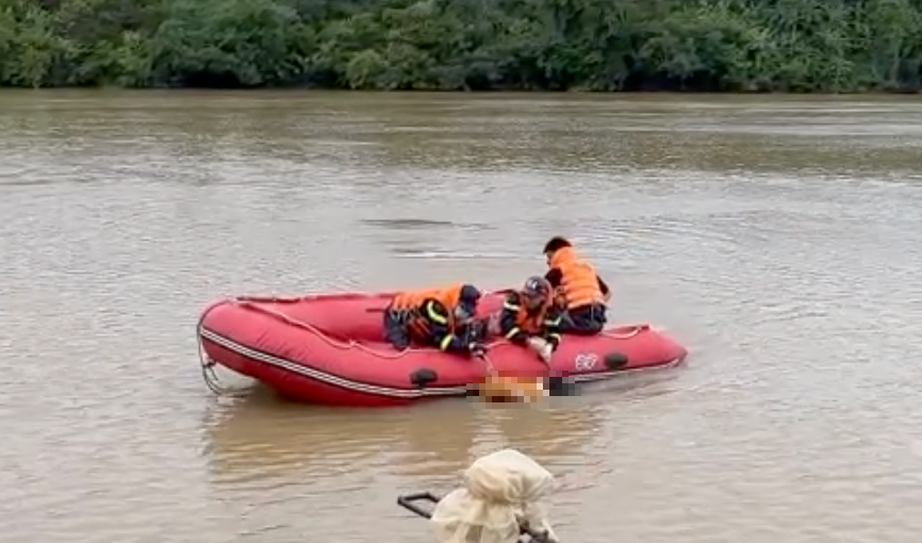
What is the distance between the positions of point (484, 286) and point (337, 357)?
17.7ft

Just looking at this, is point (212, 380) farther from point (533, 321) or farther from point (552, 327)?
point (552, 327)

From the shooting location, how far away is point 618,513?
8438 mm

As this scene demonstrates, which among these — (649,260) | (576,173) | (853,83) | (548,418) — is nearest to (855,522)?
(548,418)

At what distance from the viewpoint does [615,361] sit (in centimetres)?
1106

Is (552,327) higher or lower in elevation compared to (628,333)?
higher

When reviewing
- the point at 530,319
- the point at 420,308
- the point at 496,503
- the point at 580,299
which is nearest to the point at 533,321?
the point at 530,319

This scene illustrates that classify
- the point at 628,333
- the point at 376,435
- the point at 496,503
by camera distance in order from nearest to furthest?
1. the point at 496,503
2. the point at 376,435
3. the point at 628,333

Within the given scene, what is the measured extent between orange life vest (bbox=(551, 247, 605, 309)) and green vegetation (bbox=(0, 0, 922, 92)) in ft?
144

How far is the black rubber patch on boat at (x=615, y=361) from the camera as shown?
11023 mm

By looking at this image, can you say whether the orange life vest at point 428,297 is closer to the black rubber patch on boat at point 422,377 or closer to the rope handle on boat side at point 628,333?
the black rubber patch on boat at point 422,377

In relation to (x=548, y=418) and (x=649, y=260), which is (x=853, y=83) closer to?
(x=649, y=260)

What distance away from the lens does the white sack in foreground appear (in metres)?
5.55

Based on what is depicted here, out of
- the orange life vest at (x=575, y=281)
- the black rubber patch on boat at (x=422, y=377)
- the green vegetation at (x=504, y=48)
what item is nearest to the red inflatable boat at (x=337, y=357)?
the black rubber patch on boat at (x=422, y=377)

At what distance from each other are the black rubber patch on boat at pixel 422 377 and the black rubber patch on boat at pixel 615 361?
1391 millimetres
